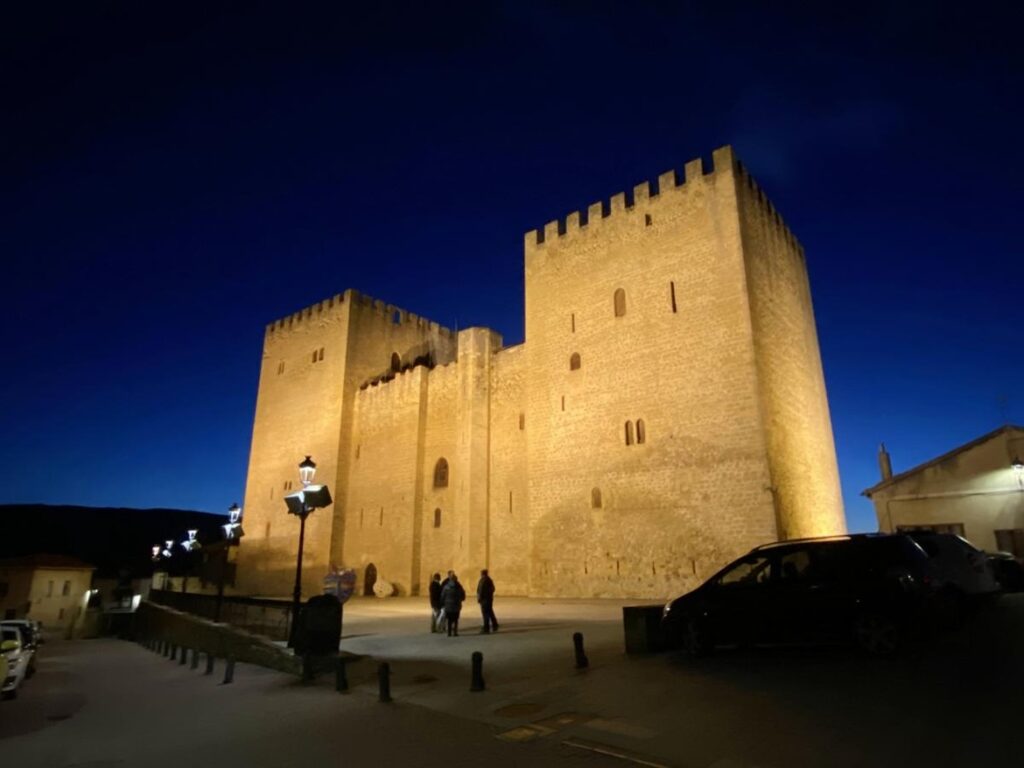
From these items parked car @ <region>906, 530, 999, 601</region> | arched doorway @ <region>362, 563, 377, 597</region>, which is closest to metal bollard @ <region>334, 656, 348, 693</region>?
parked car @ <region>906, 530, 999, 601</region>

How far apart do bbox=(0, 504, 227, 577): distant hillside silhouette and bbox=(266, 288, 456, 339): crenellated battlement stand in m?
47.6

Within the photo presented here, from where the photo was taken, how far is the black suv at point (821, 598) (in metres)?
6.32

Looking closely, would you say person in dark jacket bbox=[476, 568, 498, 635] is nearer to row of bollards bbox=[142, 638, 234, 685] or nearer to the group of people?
the group of people

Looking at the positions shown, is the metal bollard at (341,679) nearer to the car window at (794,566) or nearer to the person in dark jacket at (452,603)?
the person in dark jacket at (452,603)

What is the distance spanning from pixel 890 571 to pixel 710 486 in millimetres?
9918

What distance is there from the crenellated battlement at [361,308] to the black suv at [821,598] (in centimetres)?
2710

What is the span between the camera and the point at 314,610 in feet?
30.4

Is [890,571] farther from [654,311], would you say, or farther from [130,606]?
[130,606]

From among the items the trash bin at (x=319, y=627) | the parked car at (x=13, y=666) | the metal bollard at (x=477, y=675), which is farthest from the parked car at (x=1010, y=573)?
the parked car at (x=13, y=666)

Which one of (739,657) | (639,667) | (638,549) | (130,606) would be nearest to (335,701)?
(639,667)

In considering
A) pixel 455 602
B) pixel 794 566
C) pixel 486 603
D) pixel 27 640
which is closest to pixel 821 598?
pixel 794 566

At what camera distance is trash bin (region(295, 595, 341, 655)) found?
9.02 meters

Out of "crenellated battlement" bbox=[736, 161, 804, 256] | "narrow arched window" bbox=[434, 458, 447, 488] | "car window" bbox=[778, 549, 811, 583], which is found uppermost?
"crenellated battlement" bbox=[736, 161, 804, 256]

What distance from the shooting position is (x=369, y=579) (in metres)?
26.4
